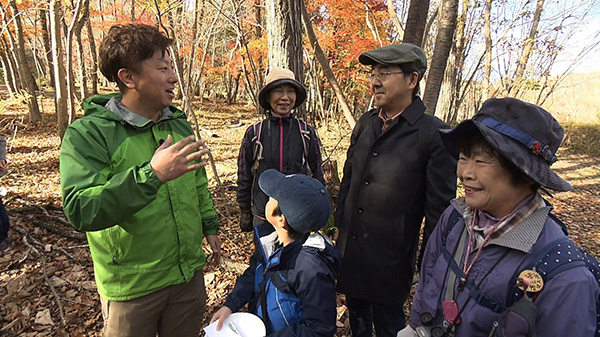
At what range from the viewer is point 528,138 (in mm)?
1135

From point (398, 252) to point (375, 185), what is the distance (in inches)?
19.0

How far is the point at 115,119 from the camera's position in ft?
5.34

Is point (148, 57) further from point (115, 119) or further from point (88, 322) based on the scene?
point (88, 322)

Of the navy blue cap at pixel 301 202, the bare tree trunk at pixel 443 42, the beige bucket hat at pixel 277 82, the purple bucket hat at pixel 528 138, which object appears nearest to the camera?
the purple bucket hat at pixel 528 138

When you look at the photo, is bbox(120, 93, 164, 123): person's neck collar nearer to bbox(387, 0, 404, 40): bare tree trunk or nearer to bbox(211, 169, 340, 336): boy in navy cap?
bbox(211, 169, 340, 336): boy in navy cap

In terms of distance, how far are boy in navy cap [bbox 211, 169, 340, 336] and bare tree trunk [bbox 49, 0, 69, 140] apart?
23.3 feet

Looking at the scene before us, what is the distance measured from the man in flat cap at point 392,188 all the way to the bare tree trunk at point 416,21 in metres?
1.53

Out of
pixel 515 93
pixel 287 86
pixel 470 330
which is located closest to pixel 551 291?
pixel 470 330

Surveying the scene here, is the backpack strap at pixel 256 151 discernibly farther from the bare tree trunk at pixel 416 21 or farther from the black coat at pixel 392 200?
the bare tree trunk at pixel 416 21

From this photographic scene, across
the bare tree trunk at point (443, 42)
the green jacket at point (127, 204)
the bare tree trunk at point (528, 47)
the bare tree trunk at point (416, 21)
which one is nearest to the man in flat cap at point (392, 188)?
the green jacket at point (127, 204)

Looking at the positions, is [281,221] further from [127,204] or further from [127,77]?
[127,77]

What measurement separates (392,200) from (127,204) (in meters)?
1.57

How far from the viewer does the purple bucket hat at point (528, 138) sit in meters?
1.12

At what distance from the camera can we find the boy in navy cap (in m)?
1.43
